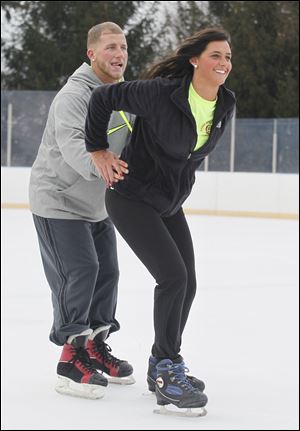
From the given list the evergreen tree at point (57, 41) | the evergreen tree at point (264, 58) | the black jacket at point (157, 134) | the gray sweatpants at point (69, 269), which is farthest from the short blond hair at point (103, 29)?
the evergreen tree at point (264, 58)

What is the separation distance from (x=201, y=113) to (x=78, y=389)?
1.07 m

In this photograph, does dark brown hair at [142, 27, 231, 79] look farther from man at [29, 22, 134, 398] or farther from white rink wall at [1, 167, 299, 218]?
white rink wall at [1, 167, 299, 218]

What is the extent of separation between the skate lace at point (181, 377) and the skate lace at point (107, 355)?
0.51 meters

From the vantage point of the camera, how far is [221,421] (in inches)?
111

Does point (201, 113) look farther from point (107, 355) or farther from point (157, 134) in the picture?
point (107, 355)

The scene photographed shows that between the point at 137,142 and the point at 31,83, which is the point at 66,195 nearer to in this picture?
the point at 137,142

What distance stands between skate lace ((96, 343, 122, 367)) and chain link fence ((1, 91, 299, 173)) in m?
10.4

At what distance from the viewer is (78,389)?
3.10 m

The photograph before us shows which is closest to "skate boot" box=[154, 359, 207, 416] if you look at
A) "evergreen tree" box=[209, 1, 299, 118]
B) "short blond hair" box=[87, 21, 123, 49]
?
"short blond hair" box=[87, 21, 123, 49]

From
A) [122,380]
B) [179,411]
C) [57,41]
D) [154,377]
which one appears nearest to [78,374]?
[122,380]

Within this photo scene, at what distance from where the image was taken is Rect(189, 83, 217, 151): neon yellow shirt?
98.3 inches

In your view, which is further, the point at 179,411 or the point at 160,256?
the point at 179,411

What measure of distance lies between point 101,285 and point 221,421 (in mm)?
716

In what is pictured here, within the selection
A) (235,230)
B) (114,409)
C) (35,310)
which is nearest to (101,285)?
(114,409)
